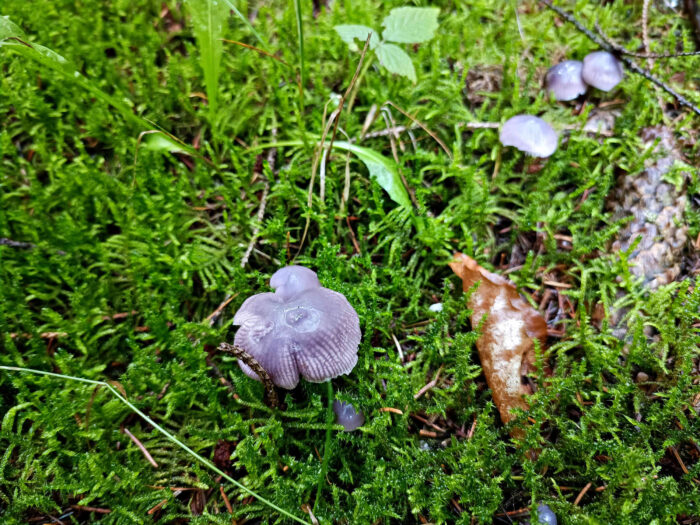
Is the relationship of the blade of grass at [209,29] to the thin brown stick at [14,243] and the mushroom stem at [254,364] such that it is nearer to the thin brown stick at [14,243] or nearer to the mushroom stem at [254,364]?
the thin brown stick at [14,243]

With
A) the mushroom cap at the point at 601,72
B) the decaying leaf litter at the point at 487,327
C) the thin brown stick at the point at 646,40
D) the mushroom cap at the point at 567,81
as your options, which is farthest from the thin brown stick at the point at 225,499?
the thin brown stick at the point at 646,40

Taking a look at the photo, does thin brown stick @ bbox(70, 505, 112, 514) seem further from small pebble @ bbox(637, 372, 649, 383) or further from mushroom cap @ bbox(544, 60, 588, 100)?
mushroom cap @ bbox(544, 60, 588, 100)

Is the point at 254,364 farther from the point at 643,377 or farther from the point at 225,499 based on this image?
the point at 643,377

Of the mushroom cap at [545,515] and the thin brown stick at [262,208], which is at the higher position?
the thin brown stick at [262,208]

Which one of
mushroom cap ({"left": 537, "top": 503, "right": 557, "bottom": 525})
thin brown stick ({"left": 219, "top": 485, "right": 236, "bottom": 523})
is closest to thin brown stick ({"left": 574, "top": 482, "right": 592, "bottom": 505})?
mushroom cap ({"left": 537, "top": 503, "right": 557, "bottom": 525})

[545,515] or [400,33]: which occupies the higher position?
[400,33]

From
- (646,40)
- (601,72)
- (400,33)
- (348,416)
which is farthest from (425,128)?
(348,416)
